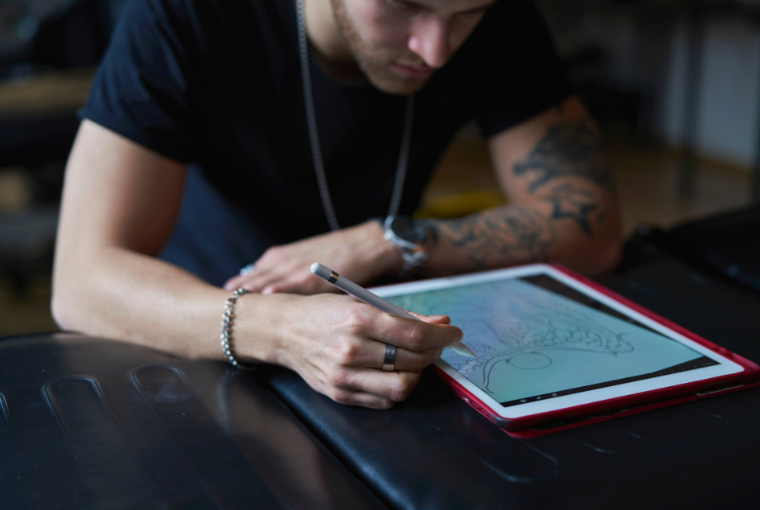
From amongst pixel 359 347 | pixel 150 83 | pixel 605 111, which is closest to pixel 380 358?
pixel 359 347

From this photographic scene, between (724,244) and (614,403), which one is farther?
(724,244)

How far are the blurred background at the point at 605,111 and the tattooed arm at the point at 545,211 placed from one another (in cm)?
71

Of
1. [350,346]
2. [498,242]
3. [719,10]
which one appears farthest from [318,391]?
[719,10]

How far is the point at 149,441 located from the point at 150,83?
54 centimetres

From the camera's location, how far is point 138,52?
0.90m

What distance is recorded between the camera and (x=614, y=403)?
55cm

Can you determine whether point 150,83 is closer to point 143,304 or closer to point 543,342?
point 143,304

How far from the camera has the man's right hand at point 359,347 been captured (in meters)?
0.58

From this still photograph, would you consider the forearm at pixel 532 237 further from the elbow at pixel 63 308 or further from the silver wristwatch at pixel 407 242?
the elbow at pixel 63 308

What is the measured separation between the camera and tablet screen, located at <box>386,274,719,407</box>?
587 mm

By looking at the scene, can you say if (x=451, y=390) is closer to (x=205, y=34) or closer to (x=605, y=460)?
(x=605, y=460)

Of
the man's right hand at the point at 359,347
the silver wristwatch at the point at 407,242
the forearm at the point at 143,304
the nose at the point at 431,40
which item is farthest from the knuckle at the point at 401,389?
the nose at the point at 431,40

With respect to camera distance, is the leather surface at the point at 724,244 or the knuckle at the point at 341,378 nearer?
the knuckle at the point at 341,378

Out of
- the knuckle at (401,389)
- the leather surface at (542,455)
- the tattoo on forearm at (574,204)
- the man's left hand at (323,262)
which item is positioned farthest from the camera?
the tattoo on forearm at (574,204)
